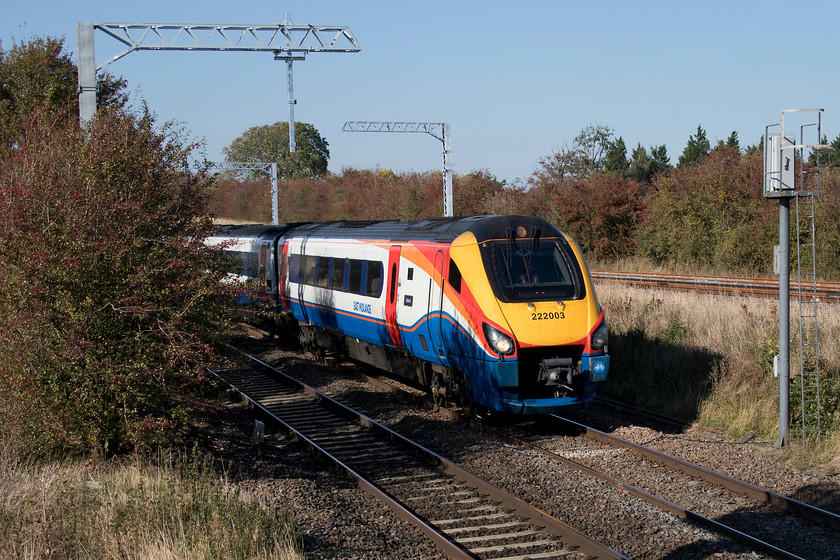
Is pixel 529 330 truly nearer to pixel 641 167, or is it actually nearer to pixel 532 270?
pixel 532 270

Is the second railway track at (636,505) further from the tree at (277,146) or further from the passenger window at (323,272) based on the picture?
the tree at (277,146)

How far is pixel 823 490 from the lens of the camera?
8594mm

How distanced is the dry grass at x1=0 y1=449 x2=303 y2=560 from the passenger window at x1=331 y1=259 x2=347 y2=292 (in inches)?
299

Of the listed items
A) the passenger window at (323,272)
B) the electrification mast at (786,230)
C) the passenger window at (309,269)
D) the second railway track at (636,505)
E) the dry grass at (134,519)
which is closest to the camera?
the dry grass at (134,519)

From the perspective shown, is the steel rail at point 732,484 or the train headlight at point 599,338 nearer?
the steel rail at point 732,484

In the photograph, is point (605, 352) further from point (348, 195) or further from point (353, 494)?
point (348, 195)

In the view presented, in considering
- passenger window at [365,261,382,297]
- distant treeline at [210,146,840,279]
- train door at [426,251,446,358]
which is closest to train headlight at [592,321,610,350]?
train door at [426,251,446,358]

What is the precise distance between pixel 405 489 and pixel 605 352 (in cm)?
373

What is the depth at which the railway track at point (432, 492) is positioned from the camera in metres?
7.16

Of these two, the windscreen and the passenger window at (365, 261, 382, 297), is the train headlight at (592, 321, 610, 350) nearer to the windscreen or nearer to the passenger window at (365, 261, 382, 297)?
the windscreen

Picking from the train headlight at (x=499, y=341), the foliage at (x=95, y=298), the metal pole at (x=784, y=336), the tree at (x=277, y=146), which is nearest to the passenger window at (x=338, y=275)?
the train headlight at (x=499, y=341)

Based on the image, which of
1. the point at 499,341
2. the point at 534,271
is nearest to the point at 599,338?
the point at 534,271

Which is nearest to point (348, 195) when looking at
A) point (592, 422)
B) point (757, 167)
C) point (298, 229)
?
point (757, 167)

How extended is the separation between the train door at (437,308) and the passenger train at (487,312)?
0.02 metres
